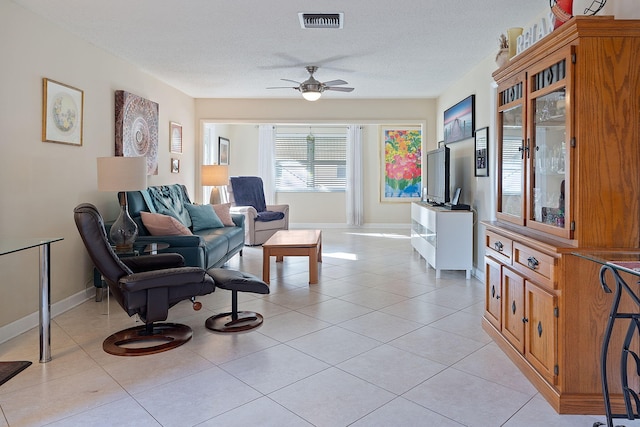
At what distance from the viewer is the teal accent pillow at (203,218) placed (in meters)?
5.46

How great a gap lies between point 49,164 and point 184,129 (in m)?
3.37

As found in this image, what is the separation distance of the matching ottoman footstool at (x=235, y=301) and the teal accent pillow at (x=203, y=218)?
2.20 meters

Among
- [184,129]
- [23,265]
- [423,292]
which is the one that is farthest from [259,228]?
[23,265]

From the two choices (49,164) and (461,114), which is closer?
(49,164)

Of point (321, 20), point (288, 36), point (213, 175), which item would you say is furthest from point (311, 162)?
point (321, 20)

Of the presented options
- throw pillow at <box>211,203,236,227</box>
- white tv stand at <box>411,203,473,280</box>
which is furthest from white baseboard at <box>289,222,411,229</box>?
white tv stand at <box>411,203,473,280</box>

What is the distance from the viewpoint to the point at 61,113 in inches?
146

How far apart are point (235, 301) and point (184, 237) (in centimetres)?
108

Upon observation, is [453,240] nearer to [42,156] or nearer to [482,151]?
[482,151]

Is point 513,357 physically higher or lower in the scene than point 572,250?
lower

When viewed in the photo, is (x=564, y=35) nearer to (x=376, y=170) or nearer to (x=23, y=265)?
(x=23, y=265)

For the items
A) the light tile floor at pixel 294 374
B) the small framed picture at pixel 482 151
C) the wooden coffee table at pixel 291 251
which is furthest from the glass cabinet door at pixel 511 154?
the wooden coffee table at pixel 291 251

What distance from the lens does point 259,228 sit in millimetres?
7223

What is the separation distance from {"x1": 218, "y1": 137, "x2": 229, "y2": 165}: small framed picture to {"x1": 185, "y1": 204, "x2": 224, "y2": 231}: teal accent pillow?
316 centimetres
